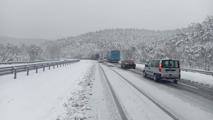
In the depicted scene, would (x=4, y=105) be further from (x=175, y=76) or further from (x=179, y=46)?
(x=179, y=46)

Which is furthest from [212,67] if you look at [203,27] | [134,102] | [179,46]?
[134,102]

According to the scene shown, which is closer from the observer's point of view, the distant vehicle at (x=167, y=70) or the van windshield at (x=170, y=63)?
the distant vehicle at (x=167, y=70)

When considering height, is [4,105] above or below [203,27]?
below

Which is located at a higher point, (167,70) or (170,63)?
(170,63)

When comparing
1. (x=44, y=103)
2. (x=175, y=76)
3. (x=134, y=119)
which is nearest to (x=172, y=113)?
(x=134, y=119)

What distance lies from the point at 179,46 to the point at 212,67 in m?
28.7

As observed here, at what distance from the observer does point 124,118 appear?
8.54m

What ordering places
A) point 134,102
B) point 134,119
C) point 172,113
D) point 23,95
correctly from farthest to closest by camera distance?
point 23,95
point 134,102
point 172,113
point 134,119

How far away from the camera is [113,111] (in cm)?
968

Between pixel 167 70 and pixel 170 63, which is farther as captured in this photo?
pixel 170 63

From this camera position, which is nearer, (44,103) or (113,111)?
(113,111)

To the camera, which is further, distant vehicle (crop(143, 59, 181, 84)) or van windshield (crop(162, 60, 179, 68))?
van windshield (crop(162, 60, 179, 68))

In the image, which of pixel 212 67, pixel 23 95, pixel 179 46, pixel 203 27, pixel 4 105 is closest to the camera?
pixel 4 105

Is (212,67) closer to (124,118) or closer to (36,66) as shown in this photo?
(36,66)
